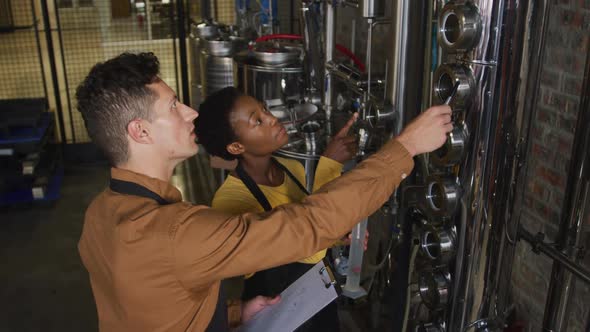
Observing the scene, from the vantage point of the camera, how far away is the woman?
67.5 inches

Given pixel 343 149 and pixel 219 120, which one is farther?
pixel 343 149

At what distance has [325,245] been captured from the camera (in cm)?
112

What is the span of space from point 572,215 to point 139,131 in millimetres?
973

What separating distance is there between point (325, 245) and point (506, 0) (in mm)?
573

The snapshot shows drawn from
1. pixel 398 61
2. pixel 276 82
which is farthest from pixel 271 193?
pixel 276 82

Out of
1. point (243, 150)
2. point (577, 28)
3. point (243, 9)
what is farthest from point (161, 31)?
point (577, 28)

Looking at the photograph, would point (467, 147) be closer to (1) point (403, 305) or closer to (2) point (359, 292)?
(1) point (403, 305)

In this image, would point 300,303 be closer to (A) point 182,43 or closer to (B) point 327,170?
(B) point 327,170

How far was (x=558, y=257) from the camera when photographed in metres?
1.31

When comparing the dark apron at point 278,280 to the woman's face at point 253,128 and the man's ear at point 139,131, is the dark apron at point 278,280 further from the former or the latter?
the man's ear at point 139,131

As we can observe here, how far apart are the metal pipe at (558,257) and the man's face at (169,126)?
2.67ft

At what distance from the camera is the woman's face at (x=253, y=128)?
1.71m

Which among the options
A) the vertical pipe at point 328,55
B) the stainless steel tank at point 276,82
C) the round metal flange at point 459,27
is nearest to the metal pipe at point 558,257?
the round metal flange at point 459,27

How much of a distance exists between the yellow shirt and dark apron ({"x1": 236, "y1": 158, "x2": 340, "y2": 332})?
0.09ft
